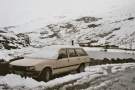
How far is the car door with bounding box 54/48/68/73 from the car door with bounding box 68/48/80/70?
0.38m

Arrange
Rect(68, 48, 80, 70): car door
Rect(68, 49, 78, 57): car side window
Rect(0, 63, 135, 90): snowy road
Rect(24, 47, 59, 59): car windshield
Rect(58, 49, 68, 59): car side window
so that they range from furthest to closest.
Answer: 1. Rect(68, 49, 78, 57): car side window
2. Rect(68, 48, 80, 70): car door
3. Rect(58, 49, 68, 59): car side window
4. Rect(24, 47, 59, 59): car windshield
5. Rect(0, 63, 135, 90): snowy road

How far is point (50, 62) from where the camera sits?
11.5 metres

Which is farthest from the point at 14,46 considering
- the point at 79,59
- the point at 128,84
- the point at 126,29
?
the point at 126,29

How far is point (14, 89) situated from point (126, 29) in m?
130

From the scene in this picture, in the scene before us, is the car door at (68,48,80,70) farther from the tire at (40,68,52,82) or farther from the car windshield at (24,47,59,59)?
the tire at (40,68,52,82)

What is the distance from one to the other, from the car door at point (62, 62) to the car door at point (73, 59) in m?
0.38

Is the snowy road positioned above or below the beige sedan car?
below

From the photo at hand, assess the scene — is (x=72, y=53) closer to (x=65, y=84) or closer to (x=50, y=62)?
(x=50, y=62)

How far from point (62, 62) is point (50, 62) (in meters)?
0.96

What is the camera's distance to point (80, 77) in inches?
498

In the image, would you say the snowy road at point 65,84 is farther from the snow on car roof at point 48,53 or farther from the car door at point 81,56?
the car door at point 81,56

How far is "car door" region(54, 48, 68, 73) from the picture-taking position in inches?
475

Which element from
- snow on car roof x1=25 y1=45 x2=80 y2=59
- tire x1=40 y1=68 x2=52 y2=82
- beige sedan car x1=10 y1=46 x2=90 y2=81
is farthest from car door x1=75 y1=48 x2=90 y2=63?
tire x1=40 y1=68 x2=52 y2=82

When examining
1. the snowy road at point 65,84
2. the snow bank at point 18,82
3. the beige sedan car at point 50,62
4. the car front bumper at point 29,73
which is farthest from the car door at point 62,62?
the snow bank at point 18,82
